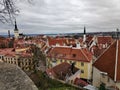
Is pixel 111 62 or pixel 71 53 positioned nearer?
pixel 111 62

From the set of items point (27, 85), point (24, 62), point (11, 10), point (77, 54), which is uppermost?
point (11, 10)

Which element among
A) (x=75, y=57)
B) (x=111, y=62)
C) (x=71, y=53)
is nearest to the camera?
(x=111, y=62)

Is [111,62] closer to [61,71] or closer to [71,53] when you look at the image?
[61,71]

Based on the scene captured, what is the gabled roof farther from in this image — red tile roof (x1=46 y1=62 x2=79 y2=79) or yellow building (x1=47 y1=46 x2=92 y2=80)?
yellow building (x1=47 y1=46 x2=92 y2=80)

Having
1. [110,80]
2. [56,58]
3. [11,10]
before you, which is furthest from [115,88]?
[56,58]

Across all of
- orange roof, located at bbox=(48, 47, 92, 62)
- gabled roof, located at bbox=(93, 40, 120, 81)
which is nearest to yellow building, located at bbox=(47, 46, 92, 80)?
orange roof, located at bbox=(48, 47, 92, 62)

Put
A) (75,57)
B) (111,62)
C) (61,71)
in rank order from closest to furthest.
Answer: (111,62) < (61,71) < (75,57)

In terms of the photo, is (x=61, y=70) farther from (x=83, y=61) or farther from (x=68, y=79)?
(x=83, y=61)

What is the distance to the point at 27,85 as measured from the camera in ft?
16.3

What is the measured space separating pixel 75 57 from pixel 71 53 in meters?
1.52

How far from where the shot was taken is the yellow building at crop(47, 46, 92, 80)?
30781 millimetres

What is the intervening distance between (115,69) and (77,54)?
50.5 feet

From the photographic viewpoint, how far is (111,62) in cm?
1894

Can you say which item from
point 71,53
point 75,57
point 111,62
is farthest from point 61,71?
point 71,53
